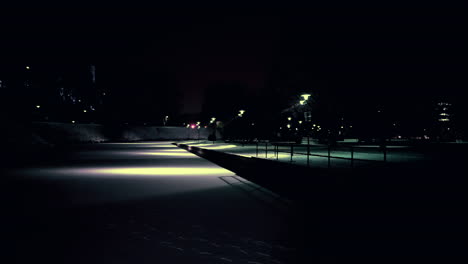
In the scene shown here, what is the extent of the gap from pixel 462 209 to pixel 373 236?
312cm

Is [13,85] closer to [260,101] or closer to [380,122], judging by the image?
[260,101]

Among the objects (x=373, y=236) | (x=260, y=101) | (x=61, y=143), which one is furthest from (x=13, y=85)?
(x=373, y=236)

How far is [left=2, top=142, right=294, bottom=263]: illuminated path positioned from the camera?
557cm

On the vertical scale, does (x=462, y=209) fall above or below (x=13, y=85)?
below

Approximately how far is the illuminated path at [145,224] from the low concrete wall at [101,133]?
43583 mm

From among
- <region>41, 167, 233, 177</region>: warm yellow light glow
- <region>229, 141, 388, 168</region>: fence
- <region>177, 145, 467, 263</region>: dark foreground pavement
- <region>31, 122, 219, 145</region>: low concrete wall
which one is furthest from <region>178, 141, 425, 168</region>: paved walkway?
<region>31, 122, 219, 145</region>: low concrete wall

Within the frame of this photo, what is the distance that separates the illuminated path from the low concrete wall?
143 ft

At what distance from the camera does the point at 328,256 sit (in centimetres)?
541

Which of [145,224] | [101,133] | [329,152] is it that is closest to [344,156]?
[329,152]

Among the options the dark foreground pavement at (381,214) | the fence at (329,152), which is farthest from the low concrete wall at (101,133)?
the dark foreground pavement at (381,214)

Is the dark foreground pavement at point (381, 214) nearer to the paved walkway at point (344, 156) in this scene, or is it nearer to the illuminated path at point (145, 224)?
the illuminated path at point (145, 224)

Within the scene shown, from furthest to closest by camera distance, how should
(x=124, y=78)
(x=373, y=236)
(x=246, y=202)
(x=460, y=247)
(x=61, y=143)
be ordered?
(x=124, y=78), (x=61, y=143), (x=246, y=202), (x=373, y=236), (x=460, y=247)

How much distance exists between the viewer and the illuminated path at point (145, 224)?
5.57 meters

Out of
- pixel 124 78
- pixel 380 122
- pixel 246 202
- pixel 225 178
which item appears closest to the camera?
pixel 246 202
